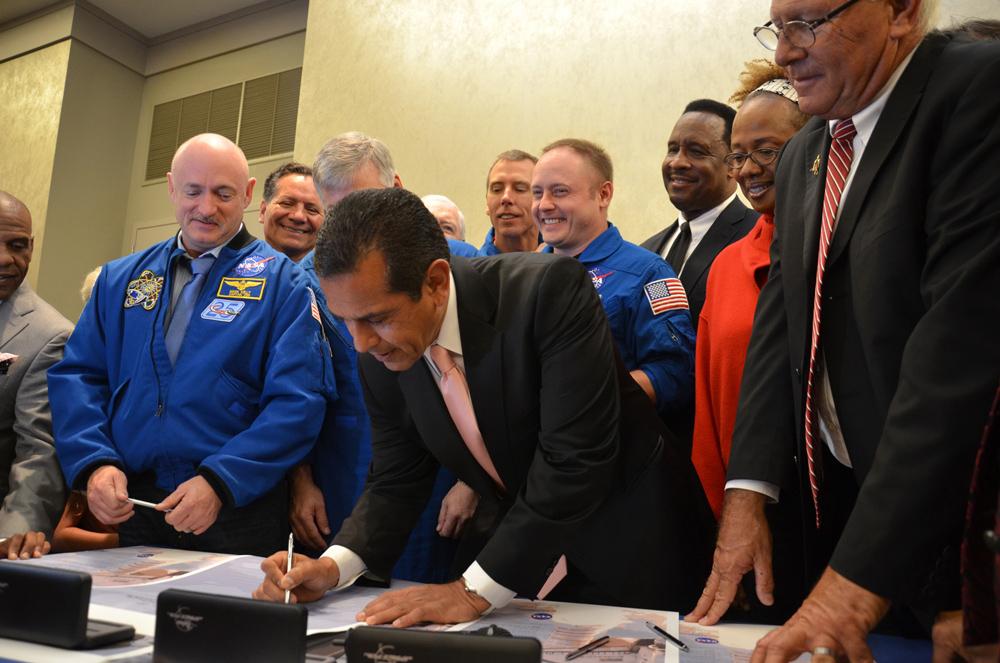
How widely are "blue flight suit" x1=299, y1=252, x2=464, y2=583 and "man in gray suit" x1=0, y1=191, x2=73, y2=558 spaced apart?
0.70 meters

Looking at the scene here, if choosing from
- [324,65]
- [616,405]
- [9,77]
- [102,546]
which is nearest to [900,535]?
[616,405]

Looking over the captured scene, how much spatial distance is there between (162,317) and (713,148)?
181 centimetres

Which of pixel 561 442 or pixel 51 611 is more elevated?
pixel 561 442

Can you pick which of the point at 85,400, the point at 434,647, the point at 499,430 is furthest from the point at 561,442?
the point at 85,400

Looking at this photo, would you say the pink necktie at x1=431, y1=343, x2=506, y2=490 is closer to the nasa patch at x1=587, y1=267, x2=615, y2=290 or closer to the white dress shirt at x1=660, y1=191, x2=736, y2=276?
the nasa patch at x1=587, y1=267, x2=615, y2=290

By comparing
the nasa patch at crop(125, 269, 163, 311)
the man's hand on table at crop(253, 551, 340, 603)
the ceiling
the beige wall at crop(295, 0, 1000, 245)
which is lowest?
the man's hand on table at crop(253, 551, 340, 603)

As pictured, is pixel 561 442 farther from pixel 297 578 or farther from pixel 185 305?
pixel 185 305

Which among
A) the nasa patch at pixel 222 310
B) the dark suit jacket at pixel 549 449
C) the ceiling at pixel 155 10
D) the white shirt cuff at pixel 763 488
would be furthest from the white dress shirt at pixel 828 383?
the ceiling at pixel 155 10

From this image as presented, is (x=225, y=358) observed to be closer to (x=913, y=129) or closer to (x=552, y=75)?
(x=913, y=129)

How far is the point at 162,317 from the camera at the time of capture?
2.11m

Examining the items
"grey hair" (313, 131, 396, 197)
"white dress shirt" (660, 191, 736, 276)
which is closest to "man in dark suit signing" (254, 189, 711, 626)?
"grey hair" (313, 131, 396, 197)

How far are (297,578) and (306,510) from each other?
0.84m

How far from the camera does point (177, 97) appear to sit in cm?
720

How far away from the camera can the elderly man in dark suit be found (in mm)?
976
